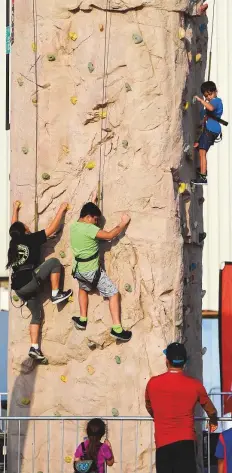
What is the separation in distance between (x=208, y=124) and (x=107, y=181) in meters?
1.30

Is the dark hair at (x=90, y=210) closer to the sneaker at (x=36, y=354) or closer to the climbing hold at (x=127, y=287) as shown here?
the climbing hold at (x=127, y=287)

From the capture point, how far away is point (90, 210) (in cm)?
1220

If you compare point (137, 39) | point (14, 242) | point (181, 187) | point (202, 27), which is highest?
point (202, 27)

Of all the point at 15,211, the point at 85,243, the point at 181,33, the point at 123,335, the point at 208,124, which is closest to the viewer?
the point at 85,243

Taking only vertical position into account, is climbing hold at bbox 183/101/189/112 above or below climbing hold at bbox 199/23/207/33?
below

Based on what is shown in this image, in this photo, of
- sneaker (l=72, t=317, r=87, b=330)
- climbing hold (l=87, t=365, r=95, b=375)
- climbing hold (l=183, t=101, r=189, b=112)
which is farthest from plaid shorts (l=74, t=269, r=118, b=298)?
climbing hold (l=183, t=101, r=189, b=112)

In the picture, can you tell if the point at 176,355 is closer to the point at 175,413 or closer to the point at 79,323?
the point at 175,413

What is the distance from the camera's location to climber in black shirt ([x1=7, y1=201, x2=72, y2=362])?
1238cm

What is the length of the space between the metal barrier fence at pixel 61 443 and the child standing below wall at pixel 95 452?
697 millimetres

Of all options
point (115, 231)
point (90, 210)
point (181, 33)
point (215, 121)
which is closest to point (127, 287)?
point (115, 231)

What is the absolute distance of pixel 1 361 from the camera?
60.0 feet

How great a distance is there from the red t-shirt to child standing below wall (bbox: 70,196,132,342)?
199 cm

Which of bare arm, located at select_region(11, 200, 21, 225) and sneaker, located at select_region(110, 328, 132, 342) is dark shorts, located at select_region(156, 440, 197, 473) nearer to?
sneaker, located at select_region(110, 328, 132, 342)

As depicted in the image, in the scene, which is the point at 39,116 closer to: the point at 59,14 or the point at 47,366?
the point at 59,14
